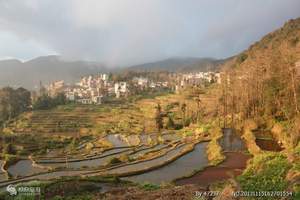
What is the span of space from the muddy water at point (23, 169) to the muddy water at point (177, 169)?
42.8 ft

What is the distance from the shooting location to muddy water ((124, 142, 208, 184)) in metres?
27.2

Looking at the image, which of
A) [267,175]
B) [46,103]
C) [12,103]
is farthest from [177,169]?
[12,103]

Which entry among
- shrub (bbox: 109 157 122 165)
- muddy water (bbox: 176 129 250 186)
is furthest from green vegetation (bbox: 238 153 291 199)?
shrub (bbox: 109 157 122 165)

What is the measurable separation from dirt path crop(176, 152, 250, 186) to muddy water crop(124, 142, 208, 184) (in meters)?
1.27

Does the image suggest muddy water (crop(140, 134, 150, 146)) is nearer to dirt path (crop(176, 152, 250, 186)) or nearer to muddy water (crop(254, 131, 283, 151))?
muddy water (crop(254, 131, 283, 151))

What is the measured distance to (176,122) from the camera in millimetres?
77812

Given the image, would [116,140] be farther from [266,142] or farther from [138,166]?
[266,142]

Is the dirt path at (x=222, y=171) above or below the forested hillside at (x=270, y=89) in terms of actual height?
below

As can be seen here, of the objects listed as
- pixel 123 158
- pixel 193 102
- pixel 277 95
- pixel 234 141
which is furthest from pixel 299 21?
pixel 123 158

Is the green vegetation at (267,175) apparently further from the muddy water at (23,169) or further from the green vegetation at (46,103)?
the green vegetation at (46,103)

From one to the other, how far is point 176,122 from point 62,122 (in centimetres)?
2758

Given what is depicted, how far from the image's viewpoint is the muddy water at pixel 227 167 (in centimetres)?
2486

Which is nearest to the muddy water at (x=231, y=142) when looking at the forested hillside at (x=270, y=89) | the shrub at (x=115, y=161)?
the forested hillside at (x=270, y=89)

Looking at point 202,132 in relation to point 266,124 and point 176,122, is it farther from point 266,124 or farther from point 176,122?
point 176,122
